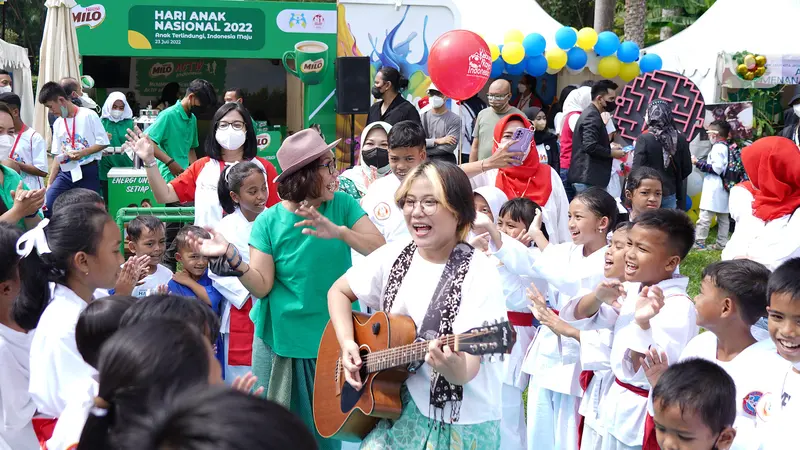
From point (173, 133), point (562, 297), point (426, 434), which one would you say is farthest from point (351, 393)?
point (173, 133)

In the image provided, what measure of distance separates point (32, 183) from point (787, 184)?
6.11m

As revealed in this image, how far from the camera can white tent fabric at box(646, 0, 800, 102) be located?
44.1ft

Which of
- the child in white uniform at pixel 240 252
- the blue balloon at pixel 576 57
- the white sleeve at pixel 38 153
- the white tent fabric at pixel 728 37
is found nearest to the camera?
the child in white uniform at pixel 240 252

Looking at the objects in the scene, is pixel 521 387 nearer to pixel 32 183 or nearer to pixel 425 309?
pixel 425 309

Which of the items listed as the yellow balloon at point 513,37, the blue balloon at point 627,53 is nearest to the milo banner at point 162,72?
the yellow balloon at point 513,37

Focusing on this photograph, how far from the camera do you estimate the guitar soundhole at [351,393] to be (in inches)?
121

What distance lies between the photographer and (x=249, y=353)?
15.7 feet

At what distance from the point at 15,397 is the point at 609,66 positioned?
11346 mm

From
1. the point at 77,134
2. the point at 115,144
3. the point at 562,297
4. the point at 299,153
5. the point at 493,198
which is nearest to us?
the point at 299,153

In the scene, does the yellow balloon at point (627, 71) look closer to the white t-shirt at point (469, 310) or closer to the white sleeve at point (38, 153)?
the white sleeve at point (38, 153)

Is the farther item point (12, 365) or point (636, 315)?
point (636, 315)

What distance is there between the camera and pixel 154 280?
5.02 meters

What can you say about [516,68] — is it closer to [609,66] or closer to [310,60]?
[609,66]

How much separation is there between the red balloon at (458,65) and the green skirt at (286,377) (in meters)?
5.27
